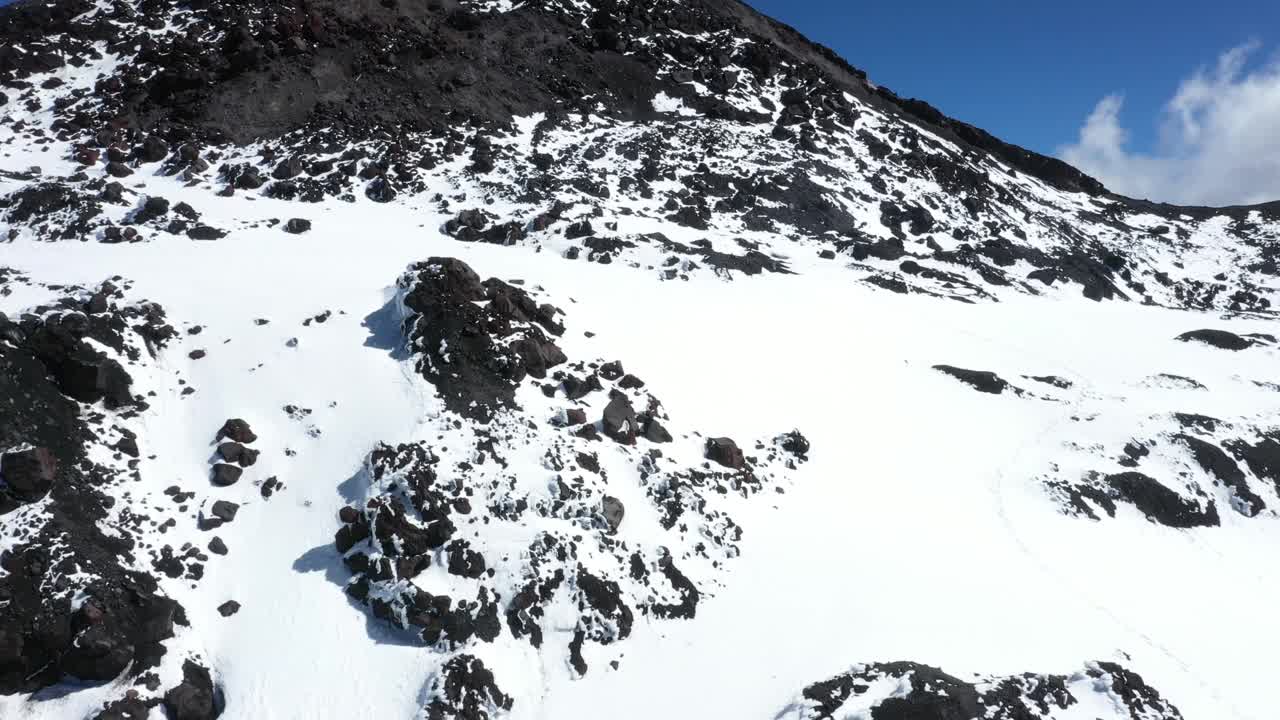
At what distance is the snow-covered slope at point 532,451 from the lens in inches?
607

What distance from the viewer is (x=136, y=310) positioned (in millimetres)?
22141

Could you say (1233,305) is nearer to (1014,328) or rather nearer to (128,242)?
(1014,328)

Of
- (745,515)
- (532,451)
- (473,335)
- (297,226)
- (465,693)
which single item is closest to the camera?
(465,693)

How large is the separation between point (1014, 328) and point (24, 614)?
160 feet

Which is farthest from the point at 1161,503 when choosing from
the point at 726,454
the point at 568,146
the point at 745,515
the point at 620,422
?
the point at 568,146

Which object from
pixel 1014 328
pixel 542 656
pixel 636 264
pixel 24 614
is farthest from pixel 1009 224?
pixel 24 614

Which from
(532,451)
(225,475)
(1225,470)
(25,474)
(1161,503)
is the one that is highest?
(1225,470)

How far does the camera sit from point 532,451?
20234 mm

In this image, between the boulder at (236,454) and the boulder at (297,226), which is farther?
the boulder at (297,226)

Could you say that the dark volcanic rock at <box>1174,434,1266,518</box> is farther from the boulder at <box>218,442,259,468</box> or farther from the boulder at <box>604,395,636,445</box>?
the boulder at <box>218,442,259,468</box>

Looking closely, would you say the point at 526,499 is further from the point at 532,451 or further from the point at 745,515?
the point at 745,515

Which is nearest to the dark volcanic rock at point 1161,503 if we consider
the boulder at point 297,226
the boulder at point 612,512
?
the boulder at point 612,512

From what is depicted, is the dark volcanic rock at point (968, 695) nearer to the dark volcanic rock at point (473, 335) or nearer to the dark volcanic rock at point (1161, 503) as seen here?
the dark volcanic rock at point (1161, 503)

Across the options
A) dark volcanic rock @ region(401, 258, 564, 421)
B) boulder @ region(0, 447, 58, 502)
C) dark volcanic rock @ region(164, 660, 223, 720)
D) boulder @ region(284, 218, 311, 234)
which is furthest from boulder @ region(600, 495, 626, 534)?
boulder @ region(284, 218, 311, 234)
